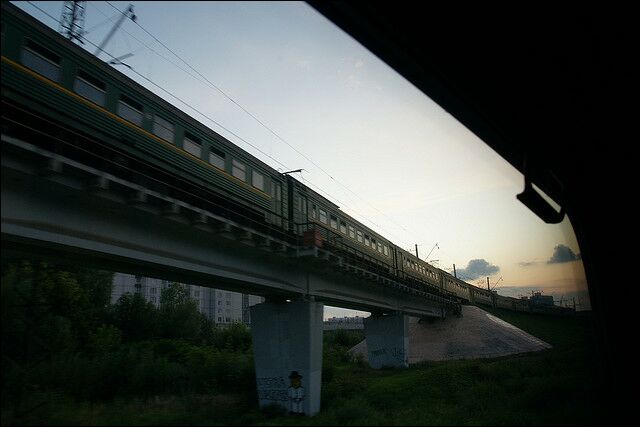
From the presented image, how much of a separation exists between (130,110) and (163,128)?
1.34 m

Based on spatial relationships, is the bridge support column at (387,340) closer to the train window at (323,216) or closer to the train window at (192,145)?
the train window at (323,216)

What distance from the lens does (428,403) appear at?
760 inches

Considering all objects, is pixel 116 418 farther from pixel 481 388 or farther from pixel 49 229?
pixel 481 388

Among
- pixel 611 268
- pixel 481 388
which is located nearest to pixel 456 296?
pixel 481 388

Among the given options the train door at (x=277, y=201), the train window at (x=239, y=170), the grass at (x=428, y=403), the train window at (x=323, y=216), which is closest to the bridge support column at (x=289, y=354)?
the grass at (x=428, y=403)

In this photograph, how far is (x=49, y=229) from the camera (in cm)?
1096

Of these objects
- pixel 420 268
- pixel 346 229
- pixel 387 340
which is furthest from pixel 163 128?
pixel 420 268

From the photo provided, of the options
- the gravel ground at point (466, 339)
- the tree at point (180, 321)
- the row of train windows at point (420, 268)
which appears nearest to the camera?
the row of train windows at point (420, 268)

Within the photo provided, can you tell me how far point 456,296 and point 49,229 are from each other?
4865 cm

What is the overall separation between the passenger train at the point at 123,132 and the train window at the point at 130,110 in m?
0.03

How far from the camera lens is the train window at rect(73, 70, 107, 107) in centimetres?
1186

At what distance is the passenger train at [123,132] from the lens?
10.4 meters

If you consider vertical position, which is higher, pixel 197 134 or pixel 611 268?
pixel 197 134

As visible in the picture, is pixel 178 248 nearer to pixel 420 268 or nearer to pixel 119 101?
pixel 119 101
